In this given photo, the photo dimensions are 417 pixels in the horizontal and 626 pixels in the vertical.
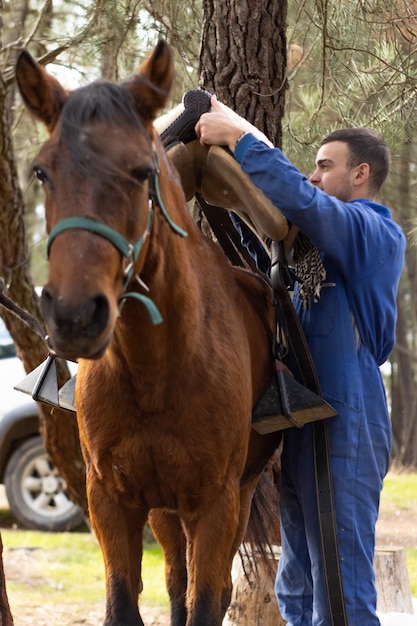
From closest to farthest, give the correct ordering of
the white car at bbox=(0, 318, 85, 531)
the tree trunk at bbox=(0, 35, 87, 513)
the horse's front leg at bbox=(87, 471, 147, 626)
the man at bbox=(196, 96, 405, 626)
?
the horse's front leg at bbox=(87, 471, 147, 626) → the man at bbox=(196, 96, 405, 626) → the tree trunk at bbox=(0, 35, 87, 513) → the white car at bbox=(0, 318, 85, 531)

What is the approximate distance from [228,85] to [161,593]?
12.5 feet

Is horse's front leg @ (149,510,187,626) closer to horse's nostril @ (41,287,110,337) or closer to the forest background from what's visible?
horse's nostril @ (41,287,110,337)

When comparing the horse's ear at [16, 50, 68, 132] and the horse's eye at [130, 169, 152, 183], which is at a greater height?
the horse's ear at [16, 50, 68, 132]

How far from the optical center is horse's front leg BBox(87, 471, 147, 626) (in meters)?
2.95

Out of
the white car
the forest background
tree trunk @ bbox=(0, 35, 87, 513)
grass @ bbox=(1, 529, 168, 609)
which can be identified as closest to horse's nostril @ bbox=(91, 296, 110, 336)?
the forest background

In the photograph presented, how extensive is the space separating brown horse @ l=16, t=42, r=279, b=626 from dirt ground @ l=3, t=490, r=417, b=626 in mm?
3307

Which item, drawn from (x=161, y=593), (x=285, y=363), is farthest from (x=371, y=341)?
(x=161, y=593)

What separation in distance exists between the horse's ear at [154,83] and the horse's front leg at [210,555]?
3.98ft

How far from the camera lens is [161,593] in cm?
A: 677

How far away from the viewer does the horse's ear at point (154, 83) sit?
8.20 feet

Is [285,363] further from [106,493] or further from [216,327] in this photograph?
[106,493]

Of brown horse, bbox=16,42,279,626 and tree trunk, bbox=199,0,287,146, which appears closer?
brown horse, bbox=16,42,279,626

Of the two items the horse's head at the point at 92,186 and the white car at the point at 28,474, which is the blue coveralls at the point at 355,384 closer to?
the horse's head at the point at 92,186

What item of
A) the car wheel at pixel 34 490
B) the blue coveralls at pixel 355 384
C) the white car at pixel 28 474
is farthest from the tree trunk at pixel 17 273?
the blue coveralls at pixel 355 384
